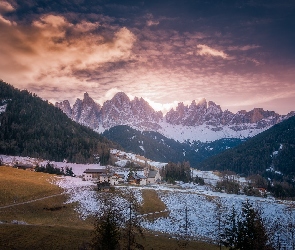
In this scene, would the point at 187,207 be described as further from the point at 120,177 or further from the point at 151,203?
the point at 120,177

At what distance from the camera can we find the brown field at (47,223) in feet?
151

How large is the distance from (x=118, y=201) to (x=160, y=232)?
24652 mm

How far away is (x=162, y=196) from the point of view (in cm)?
10150

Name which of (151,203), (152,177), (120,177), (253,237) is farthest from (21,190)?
(152,177)

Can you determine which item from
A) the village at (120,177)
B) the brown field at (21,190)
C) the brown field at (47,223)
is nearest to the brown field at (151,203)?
the brown field at (47,223)

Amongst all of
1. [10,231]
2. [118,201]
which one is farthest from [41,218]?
[118,201]

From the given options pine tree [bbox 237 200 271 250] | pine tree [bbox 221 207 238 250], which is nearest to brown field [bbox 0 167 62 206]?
pine tree [bbox 221 207 238 250]

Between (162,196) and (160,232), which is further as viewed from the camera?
(162,196)

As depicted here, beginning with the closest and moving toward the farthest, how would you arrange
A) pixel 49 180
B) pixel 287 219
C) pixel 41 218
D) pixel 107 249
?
pixel 107 249
pixel 41 218
pixel 287 219
pixel 49 180

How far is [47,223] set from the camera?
6209 centimetres

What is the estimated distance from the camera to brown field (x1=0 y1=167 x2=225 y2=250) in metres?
45.9

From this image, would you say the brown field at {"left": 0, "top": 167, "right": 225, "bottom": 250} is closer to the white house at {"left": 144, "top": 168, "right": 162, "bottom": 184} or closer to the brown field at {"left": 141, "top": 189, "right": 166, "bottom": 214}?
the brown field at {"left": 141, "top": 189, "right": 166, "bottom": 214}

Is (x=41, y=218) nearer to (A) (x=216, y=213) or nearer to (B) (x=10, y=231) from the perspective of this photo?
(B) (x=10, y=231)

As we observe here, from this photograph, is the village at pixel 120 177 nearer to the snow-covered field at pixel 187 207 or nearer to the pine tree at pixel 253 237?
the snow-covered field at pixel 187 207
